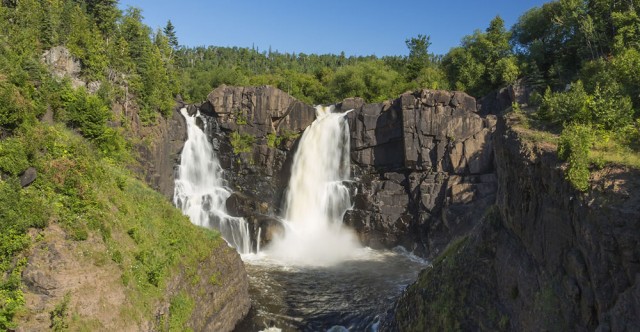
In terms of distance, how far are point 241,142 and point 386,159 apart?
16.7m

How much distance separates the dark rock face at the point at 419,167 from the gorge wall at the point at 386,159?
97 millimetres

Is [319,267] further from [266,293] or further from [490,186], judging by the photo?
[490,186]

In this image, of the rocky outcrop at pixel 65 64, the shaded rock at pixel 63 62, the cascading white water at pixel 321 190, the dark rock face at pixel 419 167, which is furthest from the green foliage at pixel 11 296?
the dark rock face at pixel 419 167

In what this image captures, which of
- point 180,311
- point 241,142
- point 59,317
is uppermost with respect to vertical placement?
point 241,142

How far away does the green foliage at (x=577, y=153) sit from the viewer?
1077 centimetres

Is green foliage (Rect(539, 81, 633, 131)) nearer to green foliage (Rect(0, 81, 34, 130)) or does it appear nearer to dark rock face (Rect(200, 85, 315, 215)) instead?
green foliage (Rect(0, 81, 34, 130))

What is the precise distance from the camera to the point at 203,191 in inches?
1745

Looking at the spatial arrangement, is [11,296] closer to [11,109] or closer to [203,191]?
[11,109]

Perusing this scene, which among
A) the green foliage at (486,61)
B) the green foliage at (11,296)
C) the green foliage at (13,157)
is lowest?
the green foliage at (11,296)

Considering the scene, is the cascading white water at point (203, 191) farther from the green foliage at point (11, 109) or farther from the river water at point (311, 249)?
the green foliage at point (11, 109)

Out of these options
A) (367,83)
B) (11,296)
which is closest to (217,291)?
(11,296)

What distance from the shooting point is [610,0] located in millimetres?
38406

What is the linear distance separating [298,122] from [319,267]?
1974cm

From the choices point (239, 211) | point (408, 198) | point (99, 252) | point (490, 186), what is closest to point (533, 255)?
point (99, 252)
